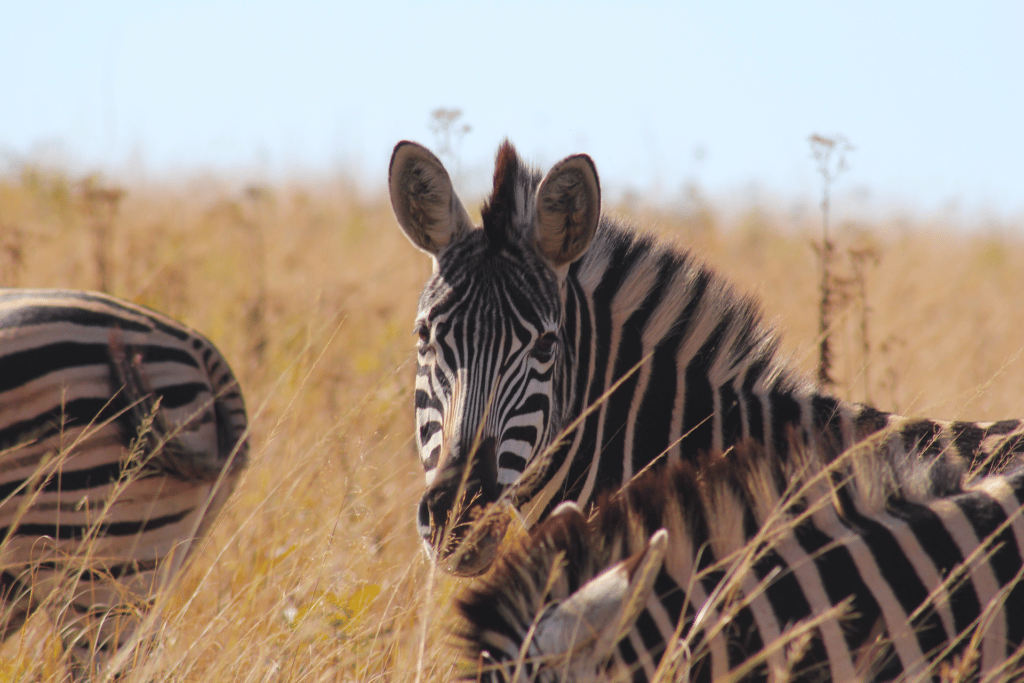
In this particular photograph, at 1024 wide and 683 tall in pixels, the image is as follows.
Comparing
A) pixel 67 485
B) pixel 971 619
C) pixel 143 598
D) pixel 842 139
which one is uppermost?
pixel 842 139

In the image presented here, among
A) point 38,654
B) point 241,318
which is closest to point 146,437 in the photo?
point 38,654

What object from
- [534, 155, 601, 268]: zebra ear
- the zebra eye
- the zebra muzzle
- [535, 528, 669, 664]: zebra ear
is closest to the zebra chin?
the zebra muzzle

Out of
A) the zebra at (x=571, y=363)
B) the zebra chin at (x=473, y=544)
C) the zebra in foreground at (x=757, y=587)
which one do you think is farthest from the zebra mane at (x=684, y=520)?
the zebra at (x=571, y=363)

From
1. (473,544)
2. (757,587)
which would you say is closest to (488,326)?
(473,544)

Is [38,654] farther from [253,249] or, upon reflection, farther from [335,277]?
[335,277]

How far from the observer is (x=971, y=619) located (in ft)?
5.90

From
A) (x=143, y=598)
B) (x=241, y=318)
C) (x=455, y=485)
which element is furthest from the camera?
(x=241, y=318)

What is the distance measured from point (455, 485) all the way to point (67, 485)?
5.14 feet

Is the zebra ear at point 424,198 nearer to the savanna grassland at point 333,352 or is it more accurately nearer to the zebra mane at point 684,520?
the savanna grassland at point 333,352

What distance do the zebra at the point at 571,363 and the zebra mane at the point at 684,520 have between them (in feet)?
2.21

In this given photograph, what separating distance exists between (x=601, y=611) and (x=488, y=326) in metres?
1.37

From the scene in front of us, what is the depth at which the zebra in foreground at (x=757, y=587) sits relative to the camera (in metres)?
1.57

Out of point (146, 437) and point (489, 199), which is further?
point (146, 437)

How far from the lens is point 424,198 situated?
305cm
